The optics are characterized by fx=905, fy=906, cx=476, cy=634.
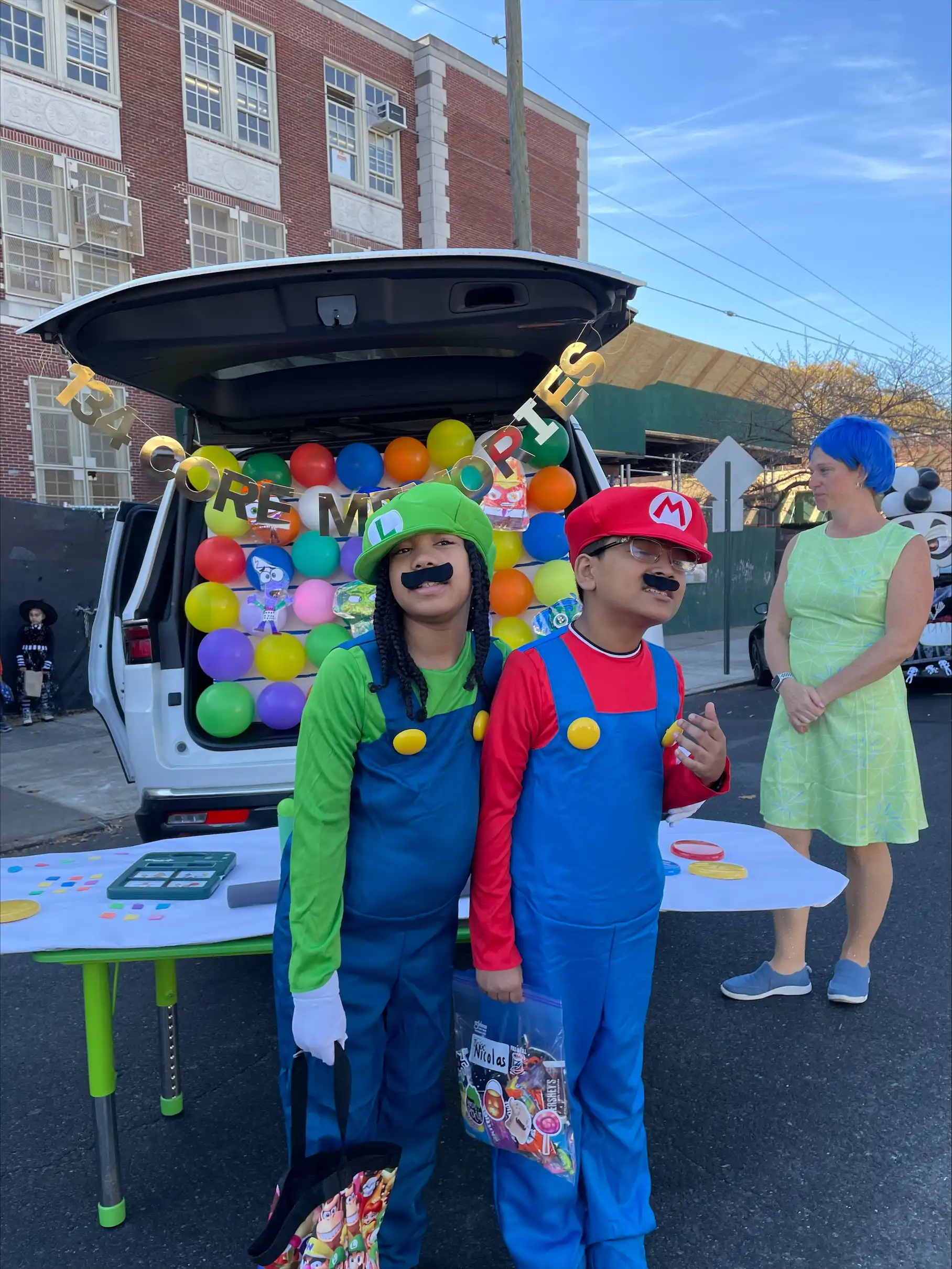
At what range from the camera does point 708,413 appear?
19.3 metres

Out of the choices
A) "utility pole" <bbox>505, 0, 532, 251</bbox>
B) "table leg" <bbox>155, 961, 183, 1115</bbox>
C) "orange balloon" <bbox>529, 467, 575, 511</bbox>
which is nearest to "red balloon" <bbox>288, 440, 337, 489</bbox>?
"orange balloon" <bbox>529, 467, 575, 511</bbox>

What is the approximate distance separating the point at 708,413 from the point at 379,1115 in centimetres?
1893

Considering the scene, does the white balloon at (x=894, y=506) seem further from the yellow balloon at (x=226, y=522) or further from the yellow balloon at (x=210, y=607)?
the yellow balloon at (x=210, y=607)

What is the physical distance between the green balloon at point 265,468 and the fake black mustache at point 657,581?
2840 millimetres

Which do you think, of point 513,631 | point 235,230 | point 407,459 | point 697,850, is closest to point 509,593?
point 513,631

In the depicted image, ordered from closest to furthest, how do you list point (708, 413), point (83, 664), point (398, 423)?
point (398, 423) < point (83, 664) < point (708, 413)

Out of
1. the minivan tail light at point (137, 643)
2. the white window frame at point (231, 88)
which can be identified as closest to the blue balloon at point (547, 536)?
the minivan tail light at point (137, 643)

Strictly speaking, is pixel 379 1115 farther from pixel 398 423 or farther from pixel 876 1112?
pixel 398 423

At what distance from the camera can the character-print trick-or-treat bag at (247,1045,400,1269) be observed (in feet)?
5.33

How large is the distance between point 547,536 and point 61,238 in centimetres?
1391

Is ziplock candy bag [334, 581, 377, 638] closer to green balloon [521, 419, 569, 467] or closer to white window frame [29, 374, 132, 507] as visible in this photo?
green balloon [521, 419, 569, 467]

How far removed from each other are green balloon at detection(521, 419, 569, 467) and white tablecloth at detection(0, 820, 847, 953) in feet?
6.25

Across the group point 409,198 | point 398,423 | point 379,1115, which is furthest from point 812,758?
point 409,198

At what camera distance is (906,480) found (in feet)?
32.9
